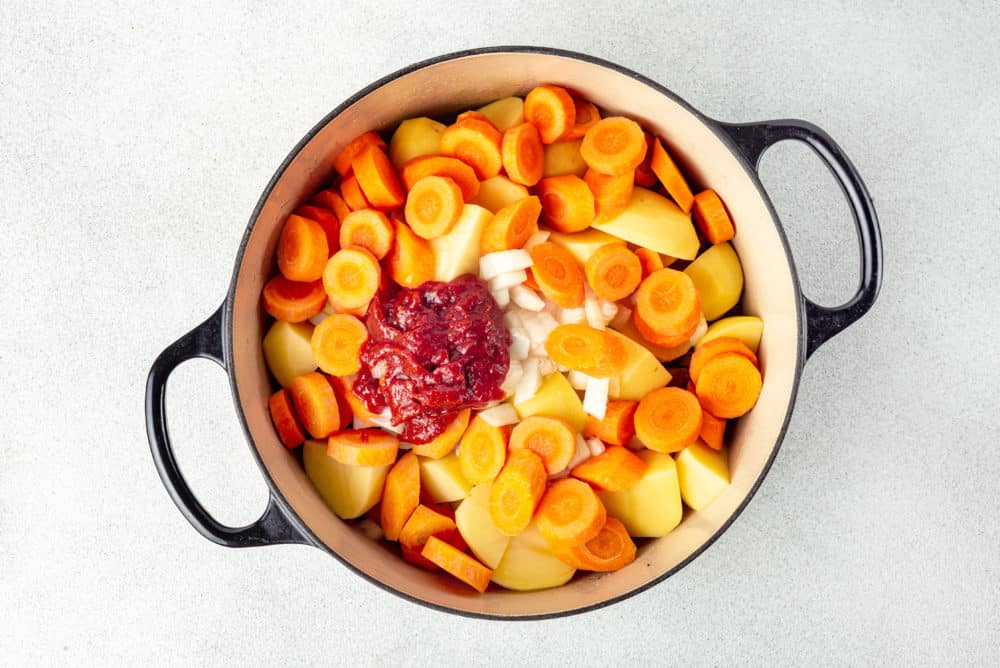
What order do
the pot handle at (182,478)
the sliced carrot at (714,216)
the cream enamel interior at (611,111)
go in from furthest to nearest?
the sliced carrot at (714,216) < the cream enamel interior at (611,111) < the pot handle at (182,478)

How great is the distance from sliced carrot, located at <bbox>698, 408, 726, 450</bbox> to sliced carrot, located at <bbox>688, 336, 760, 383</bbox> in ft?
0.36

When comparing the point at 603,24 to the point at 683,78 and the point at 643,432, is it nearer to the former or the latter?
the point at 683,78

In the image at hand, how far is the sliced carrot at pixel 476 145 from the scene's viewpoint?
2.23 metres

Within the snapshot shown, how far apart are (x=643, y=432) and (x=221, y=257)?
138cm

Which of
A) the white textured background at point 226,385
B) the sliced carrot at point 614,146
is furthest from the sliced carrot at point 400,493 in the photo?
the sliced carrot at point 614,146

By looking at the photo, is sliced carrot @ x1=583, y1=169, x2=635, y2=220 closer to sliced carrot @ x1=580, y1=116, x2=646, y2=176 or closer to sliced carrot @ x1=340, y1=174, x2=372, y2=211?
sliced carrot @ x1=580, y1=116, x2=646, y2=176

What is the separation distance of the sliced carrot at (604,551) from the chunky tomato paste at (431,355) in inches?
18.3

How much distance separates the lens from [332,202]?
230cm

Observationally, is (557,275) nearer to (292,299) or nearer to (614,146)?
(614,146)

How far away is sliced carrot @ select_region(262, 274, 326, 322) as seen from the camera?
2.22m

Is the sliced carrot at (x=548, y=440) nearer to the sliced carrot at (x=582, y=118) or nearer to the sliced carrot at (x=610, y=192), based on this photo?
the sliced carrot at (x=610, y=192)

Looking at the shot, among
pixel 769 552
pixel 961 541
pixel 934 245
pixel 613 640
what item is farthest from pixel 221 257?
pixel 961 541

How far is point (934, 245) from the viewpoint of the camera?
2.55 metres

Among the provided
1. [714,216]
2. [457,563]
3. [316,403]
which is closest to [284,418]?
[316,403]
